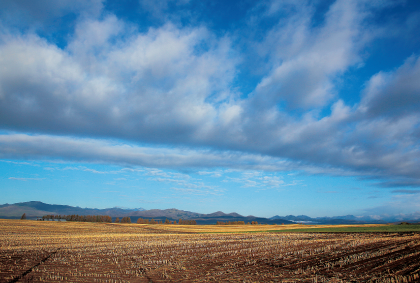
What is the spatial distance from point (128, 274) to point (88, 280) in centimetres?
246

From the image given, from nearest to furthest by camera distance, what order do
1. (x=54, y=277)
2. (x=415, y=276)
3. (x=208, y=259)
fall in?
(x=415, y=276) < (x=54, y=277) < (x=208, y=259)

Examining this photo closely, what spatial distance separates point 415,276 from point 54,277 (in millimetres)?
20719

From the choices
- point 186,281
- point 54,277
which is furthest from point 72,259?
point 186,281

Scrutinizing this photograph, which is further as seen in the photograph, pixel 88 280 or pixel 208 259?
pixel 208 259

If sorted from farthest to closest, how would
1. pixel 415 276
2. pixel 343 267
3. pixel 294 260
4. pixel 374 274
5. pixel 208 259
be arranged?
pixel 208 259
pixel 294 260
pixel 343 267
pixel 374 274
pixel 415 276

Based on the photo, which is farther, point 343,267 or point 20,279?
point 343,267

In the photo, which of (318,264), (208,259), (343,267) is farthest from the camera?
(208,259)

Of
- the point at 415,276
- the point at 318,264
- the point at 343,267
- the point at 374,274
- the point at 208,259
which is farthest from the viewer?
the point at 208,259

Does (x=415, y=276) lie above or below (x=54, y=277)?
above

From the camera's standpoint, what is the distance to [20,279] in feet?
48.1

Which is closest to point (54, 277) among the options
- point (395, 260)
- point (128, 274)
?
point (128, 274)

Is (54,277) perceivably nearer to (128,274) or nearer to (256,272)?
(128,274)

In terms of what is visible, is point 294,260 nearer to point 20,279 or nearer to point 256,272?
point 256,272

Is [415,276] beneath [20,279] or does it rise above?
above
